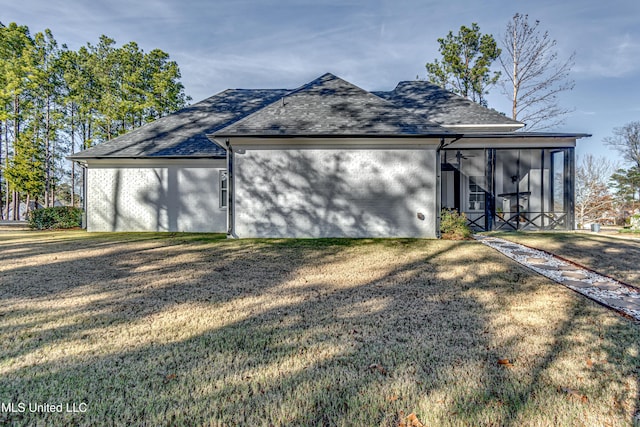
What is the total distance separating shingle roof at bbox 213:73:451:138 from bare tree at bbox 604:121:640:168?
32974mm

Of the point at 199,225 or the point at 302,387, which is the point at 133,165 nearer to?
the point at 199,225

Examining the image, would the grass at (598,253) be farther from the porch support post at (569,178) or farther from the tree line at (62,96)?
the tree line at (62,96)

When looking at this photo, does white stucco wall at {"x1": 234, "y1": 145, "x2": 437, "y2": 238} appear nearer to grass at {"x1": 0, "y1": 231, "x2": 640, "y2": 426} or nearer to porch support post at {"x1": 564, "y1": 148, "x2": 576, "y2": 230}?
grass at {"x1": 0, "y1": 231, "x2": 640, "y2": 426}

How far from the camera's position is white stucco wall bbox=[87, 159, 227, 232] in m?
12.2

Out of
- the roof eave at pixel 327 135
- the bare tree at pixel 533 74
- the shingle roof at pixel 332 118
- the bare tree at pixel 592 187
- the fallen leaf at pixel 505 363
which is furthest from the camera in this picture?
the bare tree at pixel 592 187

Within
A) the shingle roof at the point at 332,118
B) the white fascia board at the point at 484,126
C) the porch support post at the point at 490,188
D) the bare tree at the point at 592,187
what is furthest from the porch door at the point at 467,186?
the bare tree at the point at 592,187

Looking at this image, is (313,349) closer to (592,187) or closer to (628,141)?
(592,187)

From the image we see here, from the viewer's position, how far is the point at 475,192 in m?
13.7

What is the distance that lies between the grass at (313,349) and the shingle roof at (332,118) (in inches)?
206

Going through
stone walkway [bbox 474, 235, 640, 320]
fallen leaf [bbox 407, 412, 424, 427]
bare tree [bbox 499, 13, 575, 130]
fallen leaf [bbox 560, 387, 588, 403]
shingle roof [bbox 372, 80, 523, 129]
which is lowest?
fallen leaf [bbox 560, 387, 588, 403]

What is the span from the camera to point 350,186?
387 inches

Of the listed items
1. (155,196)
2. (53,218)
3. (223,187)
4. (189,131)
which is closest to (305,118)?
(223,187)

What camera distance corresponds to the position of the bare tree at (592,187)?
82.4ft

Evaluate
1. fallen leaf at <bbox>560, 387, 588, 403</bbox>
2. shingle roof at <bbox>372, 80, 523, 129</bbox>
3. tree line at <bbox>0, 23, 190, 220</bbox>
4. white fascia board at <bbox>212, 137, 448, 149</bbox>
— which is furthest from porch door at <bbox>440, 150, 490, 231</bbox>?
tree line at <bbox>0, 23, 190, 220</bbox>
